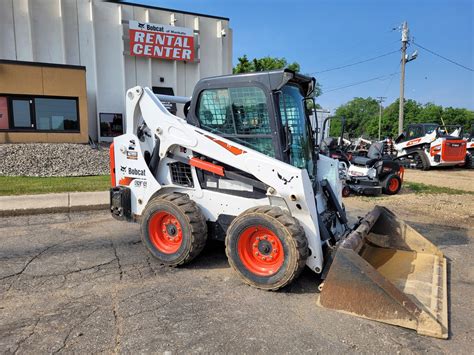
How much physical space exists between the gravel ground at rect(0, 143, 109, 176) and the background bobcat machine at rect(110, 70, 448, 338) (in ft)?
27.0

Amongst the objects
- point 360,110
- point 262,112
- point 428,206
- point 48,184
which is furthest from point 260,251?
point 360,110

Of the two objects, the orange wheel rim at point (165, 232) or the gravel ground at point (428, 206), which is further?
the gravel ground at point (428, 206)

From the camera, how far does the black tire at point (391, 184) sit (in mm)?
10180

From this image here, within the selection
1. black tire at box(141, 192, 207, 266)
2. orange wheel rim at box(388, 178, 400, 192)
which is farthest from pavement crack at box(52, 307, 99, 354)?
orange wheel rim at box(388, 178, 400, 192)

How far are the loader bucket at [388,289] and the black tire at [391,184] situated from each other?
19.9 ft

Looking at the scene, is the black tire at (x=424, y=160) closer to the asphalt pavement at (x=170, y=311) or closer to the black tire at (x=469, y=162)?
the black tire at (x=469, y=162)

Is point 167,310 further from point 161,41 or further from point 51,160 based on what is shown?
point 161,41

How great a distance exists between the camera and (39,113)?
15.2 m

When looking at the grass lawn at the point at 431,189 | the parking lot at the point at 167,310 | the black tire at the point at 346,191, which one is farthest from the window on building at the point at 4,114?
the grass lawn at the point at 431,189

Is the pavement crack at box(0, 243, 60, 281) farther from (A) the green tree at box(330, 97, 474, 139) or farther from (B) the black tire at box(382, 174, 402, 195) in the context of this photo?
(A) the green tree at box(330, 97, 474, 139)

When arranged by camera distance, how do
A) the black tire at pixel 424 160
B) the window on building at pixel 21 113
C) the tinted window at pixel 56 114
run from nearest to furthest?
1. the window on building at pixel 21 113
2. the tinted window at pixel 56 114
3. the black tire at pixel 424 160

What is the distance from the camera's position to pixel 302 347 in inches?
110

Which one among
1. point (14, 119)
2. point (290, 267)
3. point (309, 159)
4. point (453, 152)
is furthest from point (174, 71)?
point (290, 267)

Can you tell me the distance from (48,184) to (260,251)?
830 cm
